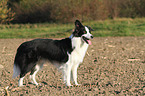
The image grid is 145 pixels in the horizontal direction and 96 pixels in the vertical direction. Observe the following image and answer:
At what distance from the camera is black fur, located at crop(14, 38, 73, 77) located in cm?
672

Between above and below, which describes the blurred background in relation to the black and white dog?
above

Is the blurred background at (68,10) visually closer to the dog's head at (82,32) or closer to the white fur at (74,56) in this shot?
the white fur at (74,56)

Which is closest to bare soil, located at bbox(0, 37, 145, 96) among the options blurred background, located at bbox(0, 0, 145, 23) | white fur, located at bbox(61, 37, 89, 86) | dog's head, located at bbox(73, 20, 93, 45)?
white fur, located at bbox(61, 37, 89, 86)

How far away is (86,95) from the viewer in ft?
18.9

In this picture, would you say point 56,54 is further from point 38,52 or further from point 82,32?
point 82,32

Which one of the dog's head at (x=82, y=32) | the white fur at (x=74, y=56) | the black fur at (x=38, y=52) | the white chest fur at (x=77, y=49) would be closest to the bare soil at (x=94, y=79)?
the white fur at (x=74, y=56)

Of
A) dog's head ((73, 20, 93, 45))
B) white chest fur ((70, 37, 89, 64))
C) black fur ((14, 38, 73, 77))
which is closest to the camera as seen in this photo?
dog's head ((73, 20, 93, 45))

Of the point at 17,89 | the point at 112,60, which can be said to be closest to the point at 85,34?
the point at 17,89

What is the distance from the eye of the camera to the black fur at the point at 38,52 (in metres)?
6.72

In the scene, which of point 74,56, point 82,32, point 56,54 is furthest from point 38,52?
point 82,32

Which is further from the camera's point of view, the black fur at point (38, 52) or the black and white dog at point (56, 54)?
the black fur at point (38, 52)

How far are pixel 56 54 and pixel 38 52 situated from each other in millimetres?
481

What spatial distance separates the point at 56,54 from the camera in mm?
6742

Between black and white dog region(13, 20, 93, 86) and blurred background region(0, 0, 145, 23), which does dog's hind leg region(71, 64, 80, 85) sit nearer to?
black and white dog region(13, 20, 93, 86)
